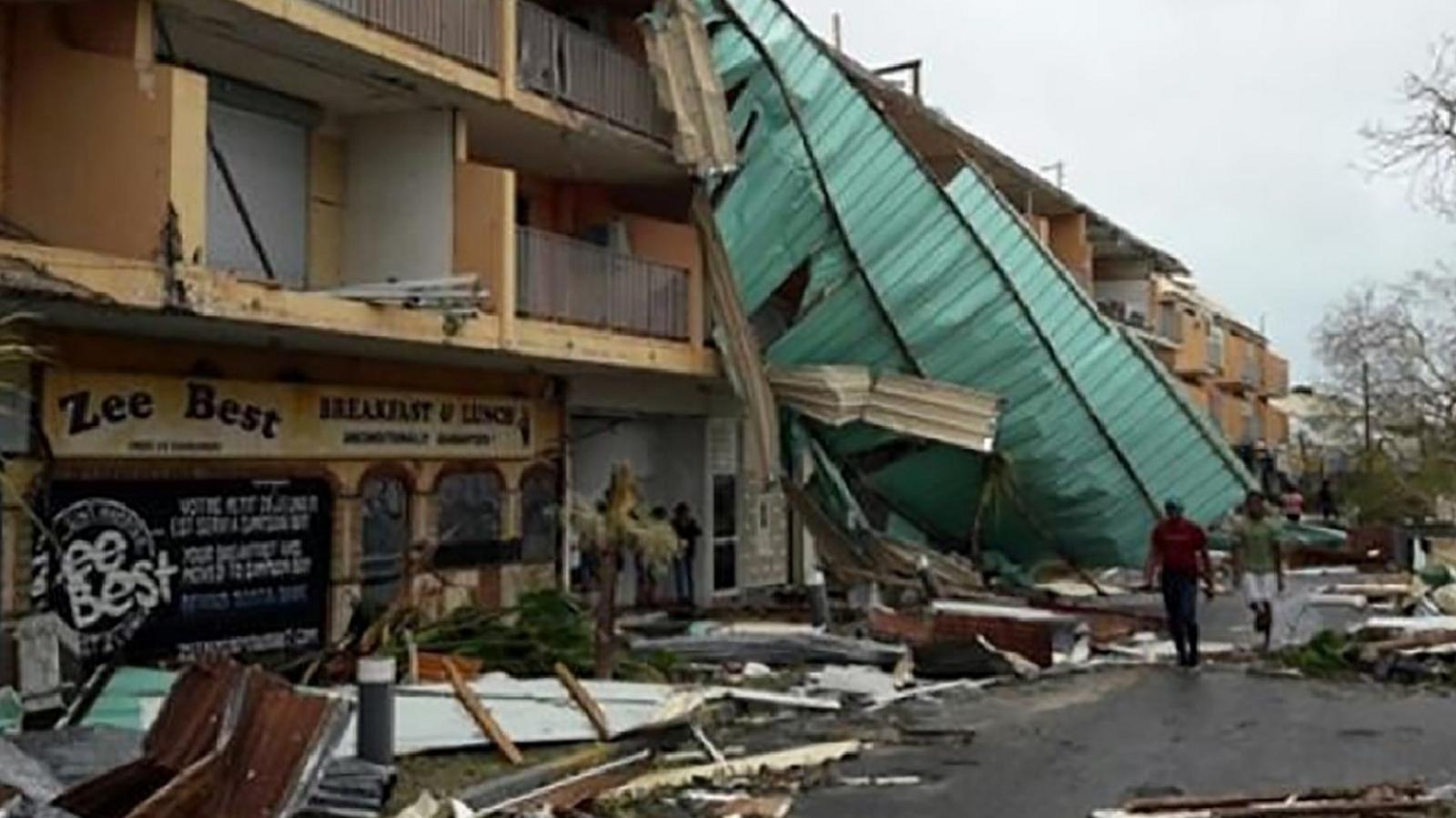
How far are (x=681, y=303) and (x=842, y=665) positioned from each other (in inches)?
293

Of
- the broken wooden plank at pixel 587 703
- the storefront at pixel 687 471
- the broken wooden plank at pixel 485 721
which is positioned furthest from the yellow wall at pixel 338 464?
the broken wooden plank at pixel 587 703

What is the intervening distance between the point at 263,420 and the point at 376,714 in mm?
7875

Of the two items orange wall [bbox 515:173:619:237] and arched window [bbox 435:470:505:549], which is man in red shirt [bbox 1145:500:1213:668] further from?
orange wall [bbox 515:173:619:237]

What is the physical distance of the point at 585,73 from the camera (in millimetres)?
23141

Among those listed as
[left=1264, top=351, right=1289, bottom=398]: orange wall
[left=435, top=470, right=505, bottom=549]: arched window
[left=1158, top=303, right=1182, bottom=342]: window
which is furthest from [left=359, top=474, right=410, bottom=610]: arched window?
[left=1264, top=351, right=1289, bottom=398]: orange wall

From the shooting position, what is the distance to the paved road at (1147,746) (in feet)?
41.2

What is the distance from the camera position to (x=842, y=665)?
19750mm

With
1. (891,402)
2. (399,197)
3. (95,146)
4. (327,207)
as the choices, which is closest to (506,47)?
(399,197)

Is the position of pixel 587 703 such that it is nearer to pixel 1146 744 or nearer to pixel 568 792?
pixel 568 792

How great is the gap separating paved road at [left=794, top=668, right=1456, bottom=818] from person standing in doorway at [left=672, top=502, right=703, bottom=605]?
9.45 meters

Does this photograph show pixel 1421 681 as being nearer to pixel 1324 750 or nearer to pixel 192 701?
pixel 1324 750

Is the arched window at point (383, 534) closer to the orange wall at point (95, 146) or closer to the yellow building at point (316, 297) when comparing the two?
the yellow building at point (316, 297)

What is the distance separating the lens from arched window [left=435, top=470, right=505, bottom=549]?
73.8 ft

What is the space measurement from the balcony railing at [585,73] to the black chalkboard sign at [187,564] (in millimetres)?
5973
